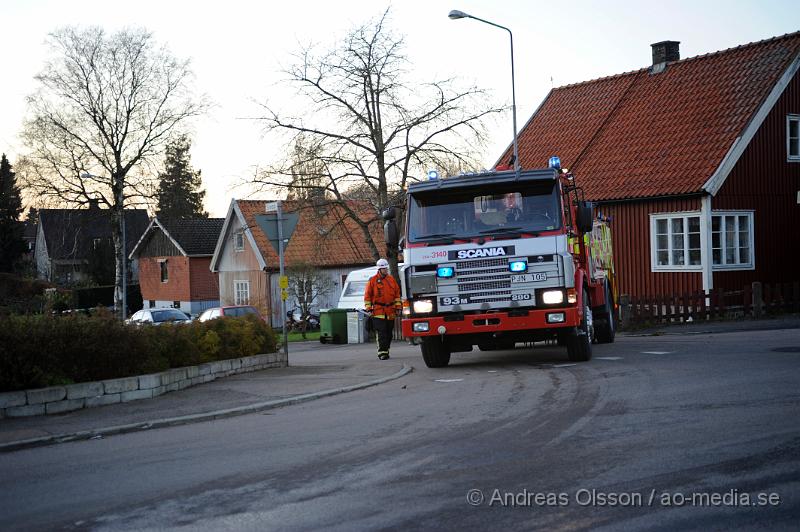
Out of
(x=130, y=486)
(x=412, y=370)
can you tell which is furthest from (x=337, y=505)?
(x=412, y=370)

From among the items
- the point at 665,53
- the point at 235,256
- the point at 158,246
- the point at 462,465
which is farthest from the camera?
the point at 158,246

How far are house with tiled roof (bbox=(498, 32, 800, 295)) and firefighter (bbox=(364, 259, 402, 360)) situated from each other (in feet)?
40.6

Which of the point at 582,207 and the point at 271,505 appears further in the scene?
the point at 582,207

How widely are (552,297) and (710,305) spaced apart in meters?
14.0

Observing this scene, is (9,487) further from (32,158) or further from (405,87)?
(32,158)

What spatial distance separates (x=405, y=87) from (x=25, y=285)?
15.5 metres

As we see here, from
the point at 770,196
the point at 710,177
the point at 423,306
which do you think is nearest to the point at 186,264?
the point at 770,196

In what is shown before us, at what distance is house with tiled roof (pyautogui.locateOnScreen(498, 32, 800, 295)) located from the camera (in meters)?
28.8

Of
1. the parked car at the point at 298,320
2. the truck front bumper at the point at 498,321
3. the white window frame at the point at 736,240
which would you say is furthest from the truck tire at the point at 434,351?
the parked car at the point at 298,320

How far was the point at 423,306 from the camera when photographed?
15609 mm

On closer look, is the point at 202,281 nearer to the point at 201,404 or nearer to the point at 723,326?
the point at 723,326

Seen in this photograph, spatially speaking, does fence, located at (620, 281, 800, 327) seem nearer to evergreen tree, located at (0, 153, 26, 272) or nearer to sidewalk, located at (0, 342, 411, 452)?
sidewalk, located at (0, 342, 411, 452)

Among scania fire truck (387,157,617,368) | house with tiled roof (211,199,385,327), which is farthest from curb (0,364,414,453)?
house with tiled roof (211,199,385,327)

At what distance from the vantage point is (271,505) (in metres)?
6.97
